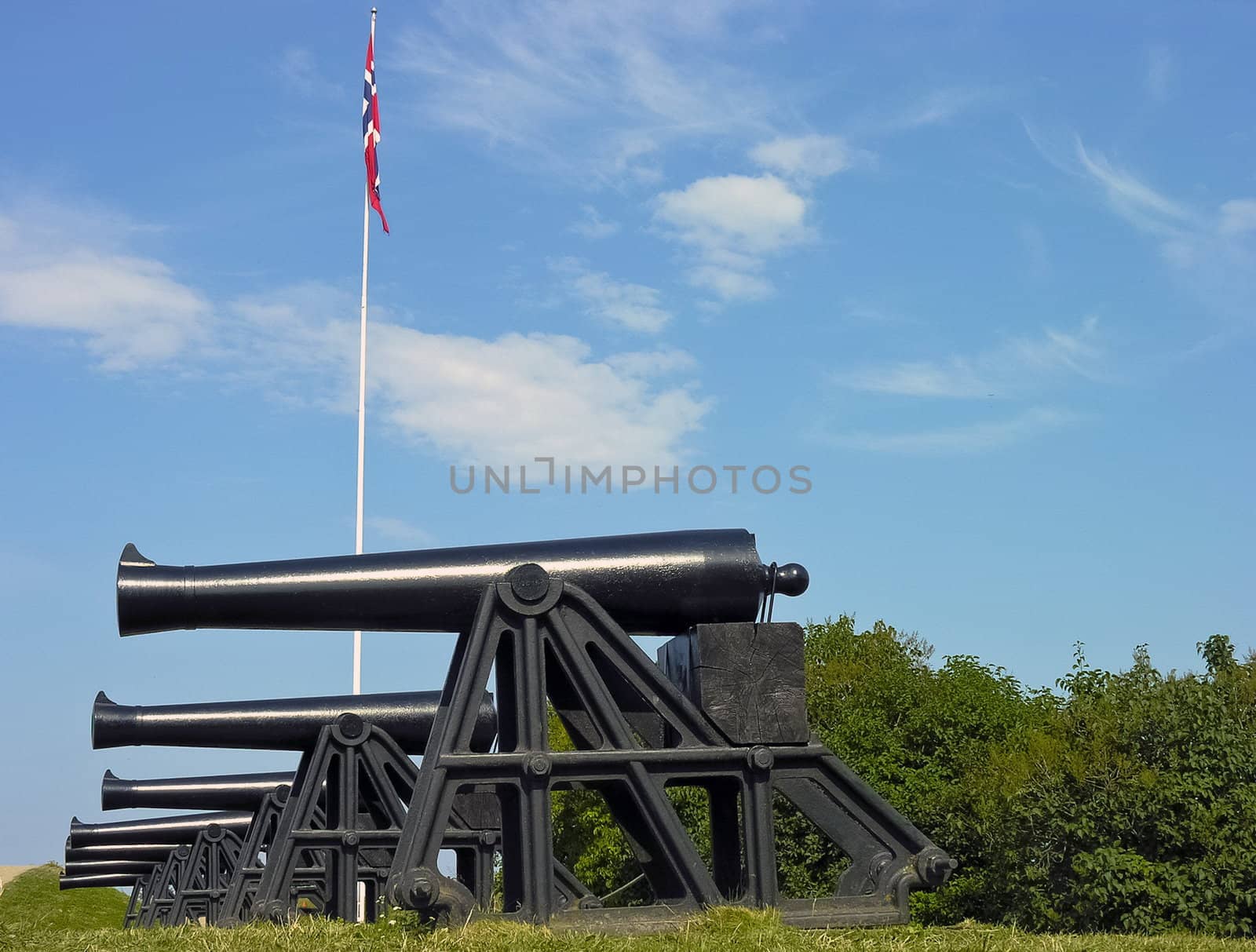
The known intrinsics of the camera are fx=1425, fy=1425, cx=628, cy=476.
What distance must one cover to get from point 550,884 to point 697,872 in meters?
0.76

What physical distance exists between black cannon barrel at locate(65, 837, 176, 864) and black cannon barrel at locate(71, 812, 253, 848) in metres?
0.65

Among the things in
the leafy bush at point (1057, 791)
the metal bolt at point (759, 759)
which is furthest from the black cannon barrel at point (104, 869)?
the metal bolt at point (759, 759)

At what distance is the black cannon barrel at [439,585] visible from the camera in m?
8.10

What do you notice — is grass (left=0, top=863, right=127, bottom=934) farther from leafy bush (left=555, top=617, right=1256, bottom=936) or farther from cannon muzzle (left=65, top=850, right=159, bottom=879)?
leafy bush (left=555, top=617, right=1256, bottom=936)

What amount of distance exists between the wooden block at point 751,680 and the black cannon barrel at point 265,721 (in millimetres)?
6662

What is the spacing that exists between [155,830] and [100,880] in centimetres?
1144

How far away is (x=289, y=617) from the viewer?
8.23 metres

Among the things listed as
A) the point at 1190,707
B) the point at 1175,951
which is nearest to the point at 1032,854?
the point at 1190,707

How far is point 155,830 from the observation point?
28906 mm

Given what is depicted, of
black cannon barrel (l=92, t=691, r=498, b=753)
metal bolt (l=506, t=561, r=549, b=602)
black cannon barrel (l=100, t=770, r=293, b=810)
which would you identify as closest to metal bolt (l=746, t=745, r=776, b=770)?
metal bolt (l=506, t=561, r=549, b=602)

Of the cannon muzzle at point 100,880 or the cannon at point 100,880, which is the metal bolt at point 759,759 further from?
the cannon at point 100,880

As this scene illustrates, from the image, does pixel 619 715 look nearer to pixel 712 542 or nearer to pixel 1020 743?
pixel 712 542

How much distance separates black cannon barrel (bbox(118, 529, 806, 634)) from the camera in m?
8.10

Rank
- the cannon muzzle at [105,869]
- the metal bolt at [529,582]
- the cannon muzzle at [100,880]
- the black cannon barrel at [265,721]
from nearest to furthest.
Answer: the metal bolt at [529,582] → the black cannon barrel at [265,721] → the cannon muzzle at [105,869] → the cannon muzzle at [100,880]
